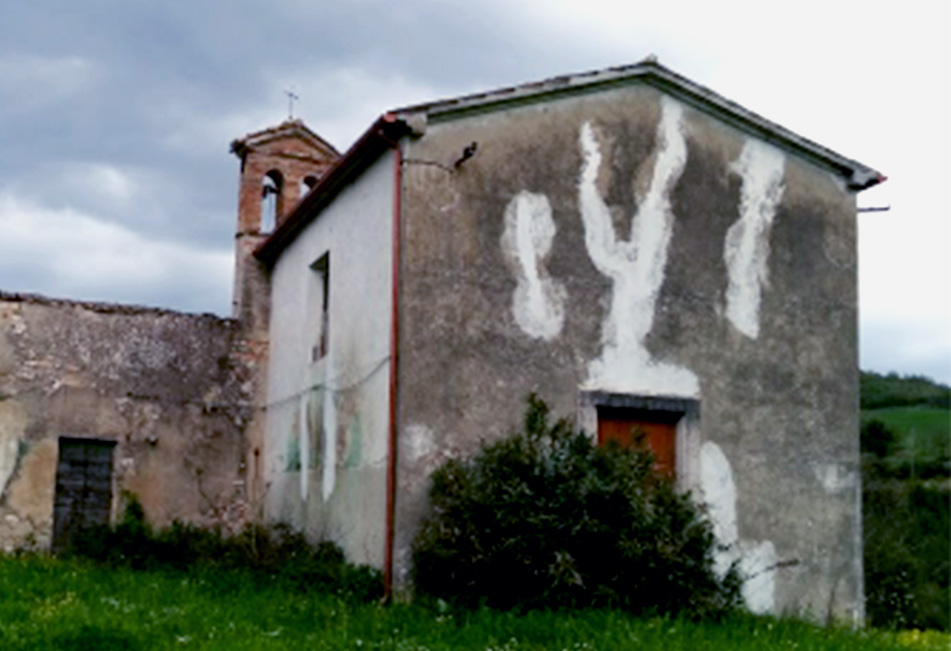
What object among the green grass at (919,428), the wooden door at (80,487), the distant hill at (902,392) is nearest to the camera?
the wooden door at (80,487)

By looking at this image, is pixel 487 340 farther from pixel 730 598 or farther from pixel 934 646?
pixel 934 646

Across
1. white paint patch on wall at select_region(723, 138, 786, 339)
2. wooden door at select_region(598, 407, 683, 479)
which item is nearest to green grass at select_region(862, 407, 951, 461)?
white paint patch on wall at select_region(723, 138, 786, 339)

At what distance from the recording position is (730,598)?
1270 centimetres

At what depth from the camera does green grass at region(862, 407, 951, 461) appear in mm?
39281

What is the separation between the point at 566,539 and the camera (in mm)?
11938

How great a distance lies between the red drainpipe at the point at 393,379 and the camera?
41.5ft

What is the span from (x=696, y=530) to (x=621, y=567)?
37.8 inches

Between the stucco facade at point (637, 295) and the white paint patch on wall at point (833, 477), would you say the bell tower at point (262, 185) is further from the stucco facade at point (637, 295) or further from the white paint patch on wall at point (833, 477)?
the white paint patch on wall at point (833, 477)

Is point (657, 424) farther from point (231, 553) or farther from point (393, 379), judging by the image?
point (231, 553)

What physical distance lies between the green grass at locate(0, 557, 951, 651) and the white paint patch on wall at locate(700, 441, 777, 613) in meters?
1.44

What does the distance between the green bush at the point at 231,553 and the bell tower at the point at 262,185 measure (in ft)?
11.8

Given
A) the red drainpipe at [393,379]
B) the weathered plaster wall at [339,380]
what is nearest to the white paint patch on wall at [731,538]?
the red drainpipe at [393,379]

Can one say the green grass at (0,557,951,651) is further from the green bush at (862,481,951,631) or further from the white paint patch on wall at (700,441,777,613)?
the green bush at (862,481,951,631)

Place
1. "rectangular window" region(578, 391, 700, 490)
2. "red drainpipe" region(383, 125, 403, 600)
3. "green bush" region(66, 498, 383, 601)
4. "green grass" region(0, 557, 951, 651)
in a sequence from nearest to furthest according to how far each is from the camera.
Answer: "green grass" region(0, 557, 951, 651)
"red drainpipe" region(383, 125, 403, 600)
"green bush" region(66, 498, 383, 601)
"rectangular window" region(578, 391, 700, 490)
